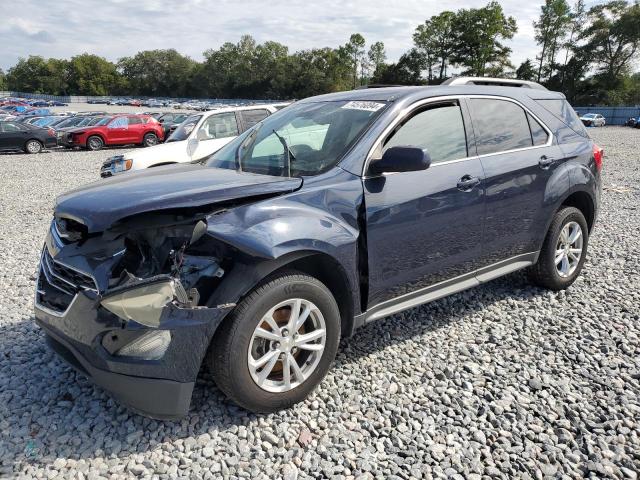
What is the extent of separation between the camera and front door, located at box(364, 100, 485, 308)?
10.1 ft

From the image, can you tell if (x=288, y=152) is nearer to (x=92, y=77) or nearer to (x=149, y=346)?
(x=149, y=346)

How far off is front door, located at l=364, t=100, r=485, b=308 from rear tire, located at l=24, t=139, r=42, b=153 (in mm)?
21701

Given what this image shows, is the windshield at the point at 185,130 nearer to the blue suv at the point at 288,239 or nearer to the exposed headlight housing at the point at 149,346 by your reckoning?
the blue suv at the point at 288,239

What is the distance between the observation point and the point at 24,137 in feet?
67.1

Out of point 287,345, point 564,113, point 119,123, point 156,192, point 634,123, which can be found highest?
point 564,113

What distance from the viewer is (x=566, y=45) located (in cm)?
7669

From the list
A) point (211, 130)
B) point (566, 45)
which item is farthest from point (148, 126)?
point (566, 45)

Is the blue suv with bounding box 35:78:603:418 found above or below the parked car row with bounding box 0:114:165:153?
Result: above

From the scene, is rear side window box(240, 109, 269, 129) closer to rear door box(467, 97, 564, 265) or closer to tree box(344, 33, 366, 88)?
rear door box(467, 97, 564, 265)

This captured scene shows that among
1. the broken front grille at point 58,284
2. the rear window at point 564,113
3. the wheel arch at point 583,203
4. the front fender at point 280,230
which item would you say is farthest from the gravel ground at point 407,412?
the rear window at point 564,113

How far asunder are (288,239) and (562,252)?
3082 millimetres

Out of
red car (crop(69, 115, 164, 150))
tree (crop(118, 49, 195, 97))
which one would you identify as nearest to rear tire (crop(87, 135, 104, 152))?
red car (crop(69, 115, 164, 150))

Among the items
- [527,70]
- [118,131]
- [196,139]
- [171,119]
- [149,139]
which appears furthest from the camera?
[527,70]

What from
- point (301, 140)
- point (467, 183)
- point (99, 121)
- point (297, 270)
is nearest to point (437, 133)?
point (467, 183)
